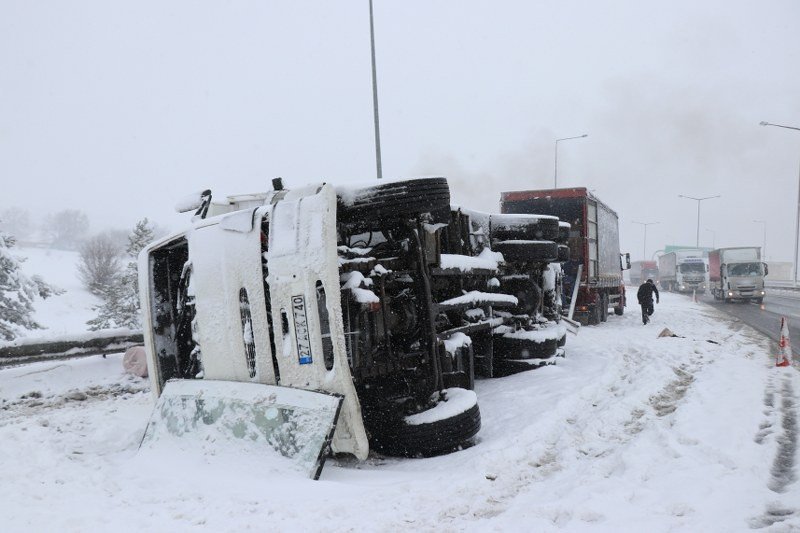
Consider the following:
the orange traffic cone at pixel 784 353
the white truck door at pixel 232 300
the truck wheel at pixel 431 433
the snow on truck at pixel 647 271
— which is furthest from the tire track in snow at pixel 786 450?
the snow on truck at pixel 647 271

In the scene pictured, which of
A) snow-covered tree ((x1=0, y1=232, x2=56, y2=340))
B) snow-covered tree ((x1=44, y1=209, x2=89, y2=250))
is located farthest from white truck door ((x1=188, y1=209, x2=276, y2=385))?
snow-covered tree ((x1=44, y1=209, x2=89, y2=250))

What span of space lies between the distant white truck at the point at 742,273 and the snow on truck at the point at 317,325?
2646 centimetres

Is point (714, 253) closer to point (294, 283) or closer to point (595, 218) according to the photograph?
point (595, 218)

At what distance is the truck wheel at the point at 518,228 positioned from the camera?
7441mm

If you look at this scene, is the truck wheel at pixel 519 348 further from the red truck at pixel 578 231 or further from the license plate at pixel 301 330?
the red truck at pixel 578 231

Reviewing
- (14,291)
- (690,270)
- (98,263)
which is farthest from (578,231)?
(98,263)

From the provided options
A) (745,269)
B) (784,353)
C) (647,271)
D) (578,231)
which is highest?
(578,231)

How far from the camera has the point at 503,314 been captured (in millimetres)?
7371

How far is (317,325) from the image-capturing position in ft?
12.2

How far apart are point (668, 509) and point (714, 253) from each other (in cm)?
3543

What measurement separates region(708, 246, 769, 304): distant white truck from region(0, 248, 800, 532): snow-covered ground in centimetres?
2393

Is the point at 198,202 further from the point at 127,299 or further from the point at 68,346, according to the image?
the point at 127,299

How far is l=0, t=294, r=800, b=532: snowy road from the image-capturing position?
2.87 metres

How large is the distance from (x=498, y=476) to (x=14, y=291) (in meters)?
16.1
